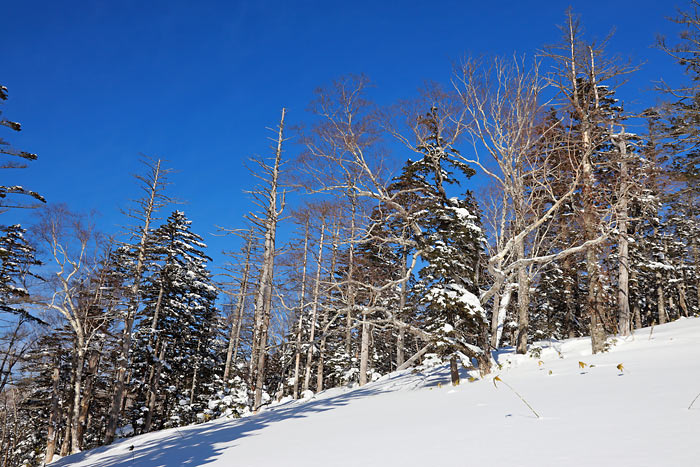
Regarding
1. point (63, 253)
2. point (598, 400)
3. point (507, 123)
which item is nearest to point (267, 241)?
point (507, 123)

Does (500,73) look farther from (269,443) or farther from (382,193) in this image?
(269,443)

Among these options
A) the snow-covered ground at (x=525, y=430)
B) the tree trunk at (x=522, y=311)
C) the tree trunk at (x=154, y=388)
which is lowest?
the tree trunk at (x=154, y=388)

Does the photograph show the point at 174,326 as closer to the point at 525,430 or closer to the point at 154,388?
the point at 154,388

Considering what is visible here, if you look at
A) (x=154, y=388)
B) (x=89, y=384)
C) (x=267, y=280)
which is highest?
(x=267, y=280)

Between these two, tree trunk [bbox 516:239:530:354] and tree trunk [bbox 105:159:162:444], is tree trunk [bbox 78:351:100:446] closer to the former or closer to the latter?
tree trunk [bbox 105:159:162:444]

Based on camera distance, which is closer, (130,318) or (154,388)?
(130,318)

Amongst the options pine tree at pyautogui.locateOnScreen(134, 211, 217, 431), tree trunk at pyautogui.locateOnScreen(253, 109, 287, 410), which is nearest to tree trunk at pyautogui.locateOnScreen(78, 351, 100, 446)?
pine tree at pyautogui.locateOnScreen(134, 211, 217, 431)

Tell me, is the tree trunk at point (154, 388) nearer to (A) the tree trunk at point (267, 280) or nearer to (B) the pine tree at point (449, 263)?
(A) the tree trunk at point (267, 280)

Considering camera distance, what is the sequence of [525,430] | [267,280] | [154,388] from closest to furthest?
[525,430] < [267,280] < [154,388]

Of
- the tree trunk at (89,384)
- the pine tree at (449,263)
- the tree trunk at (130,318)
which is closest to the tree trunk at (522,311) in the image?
the pine tree at (449,263)

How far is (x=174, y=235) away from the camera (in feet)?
82.0

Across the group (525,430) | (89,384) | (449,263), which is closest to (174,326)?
(89,384)

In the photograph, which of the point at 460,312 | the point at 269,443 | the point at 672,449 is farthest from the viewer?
the point at 460,312

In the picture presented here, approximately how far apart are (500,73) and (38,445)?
132ft
